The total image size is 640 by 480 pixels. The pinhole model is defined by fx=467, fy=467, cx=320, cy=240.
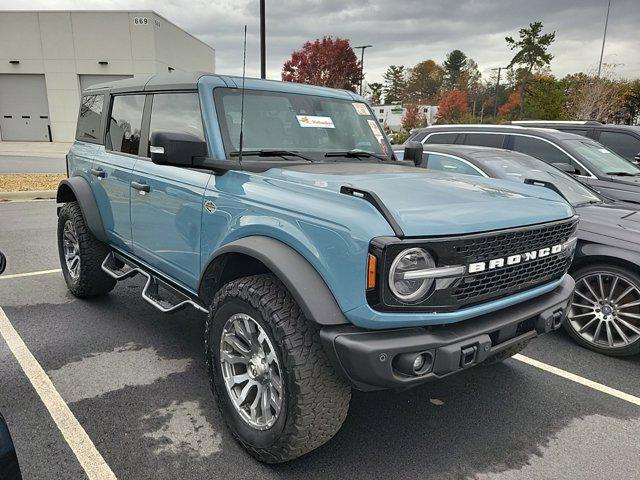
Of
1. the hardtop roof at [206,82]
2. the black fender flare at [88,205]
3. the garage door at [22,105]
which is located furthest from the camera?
the garage door at [22,105]

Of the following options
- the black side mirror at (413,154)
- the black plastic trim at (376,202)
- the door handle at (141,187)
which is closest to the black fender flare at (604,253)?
the black side mirror at (413,154)

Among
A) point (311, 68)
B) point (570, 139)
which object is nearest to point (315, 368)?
point (570, 139)

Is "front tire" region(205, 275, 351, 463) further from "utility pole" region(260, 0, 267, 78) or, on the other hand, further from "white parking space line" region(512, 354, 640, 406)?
"utility pole" region(260, 0, 267, 78)

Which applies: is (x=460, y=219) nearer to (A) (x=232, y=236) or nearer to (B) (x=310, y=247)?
(B) (x=310, y=247)

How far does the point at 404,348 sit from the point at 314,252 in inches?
23.2

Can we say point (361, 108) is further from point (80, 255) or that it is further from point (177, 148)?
point (80, 255)

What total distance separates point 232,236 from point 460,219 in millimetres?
1241

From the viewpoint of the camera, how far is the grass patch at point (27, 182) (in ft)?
36.8

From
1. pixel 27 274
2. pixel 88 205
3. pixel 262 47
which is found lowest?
pixel 27 274

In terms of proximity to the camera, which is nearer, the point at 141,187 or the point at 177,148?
the point at 177,148

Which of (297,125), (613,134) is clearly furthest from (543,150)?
(297,125)

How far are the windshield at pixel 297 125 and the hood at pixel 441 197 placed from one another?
32 centimetres

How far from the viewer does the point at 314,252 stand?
7.14 feet

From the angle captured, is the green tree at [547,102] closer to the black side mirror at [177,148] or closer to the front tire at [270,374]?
the black side mirror at [177,148]
